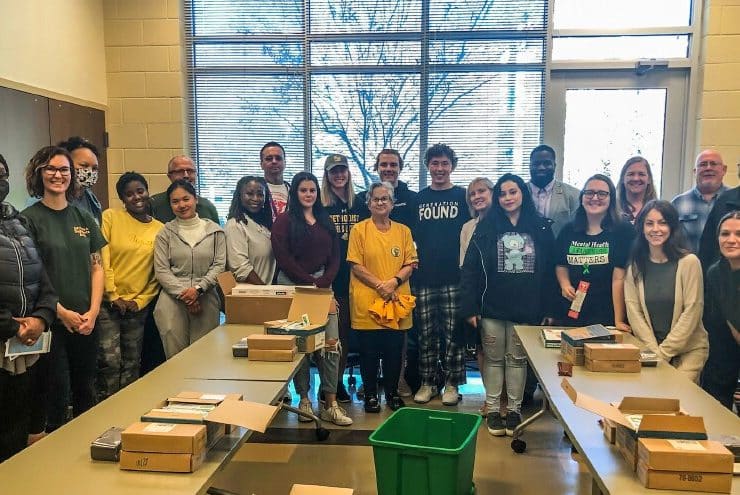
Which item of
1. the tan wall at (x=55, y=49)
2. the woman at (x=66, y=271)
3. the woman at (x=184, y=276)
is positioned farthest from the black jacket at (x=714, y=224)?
the tan wall at (x=55, y=49)

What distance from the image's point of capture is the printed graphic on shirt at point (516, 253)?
3324 mm

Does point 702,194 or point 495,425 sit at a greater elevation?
point 702,194

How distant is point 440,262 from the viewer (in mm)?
3791

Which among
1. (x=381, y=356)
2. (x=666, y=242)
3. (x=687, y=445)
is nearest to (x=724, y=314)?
(x=666, y=242)

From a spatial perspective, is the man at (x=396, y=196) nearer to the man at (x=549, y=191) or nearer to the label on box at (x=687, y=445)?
the man at (x=549, y=191)

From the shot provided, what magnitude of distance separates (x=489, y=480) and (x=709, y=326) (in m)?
1.36

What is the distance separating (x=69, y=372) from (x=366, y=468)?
1.62 metres

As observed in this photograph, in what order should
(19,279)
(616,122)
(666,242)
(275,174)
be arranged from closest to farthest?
A: (19,279) → (666,242) → (275,174) → (616,122)

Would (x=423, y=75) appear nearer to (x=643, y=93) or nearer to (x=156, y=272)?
(x=643, y=93)

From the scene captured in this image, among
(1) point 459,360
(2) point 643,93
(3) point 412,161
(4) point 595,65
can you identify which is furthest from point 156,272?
(2) point 643,93

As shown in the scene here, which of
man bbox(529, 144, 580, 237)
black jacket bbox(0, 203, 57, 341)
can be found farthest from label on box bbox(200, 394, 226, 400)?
man bbox(529, 144, 580, 237)

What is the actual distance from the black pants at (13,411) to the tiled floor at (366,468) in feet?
3.05

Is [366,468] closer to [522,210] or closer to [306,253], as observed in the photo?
[306,253]

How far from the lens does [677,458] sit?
A: 147cm
